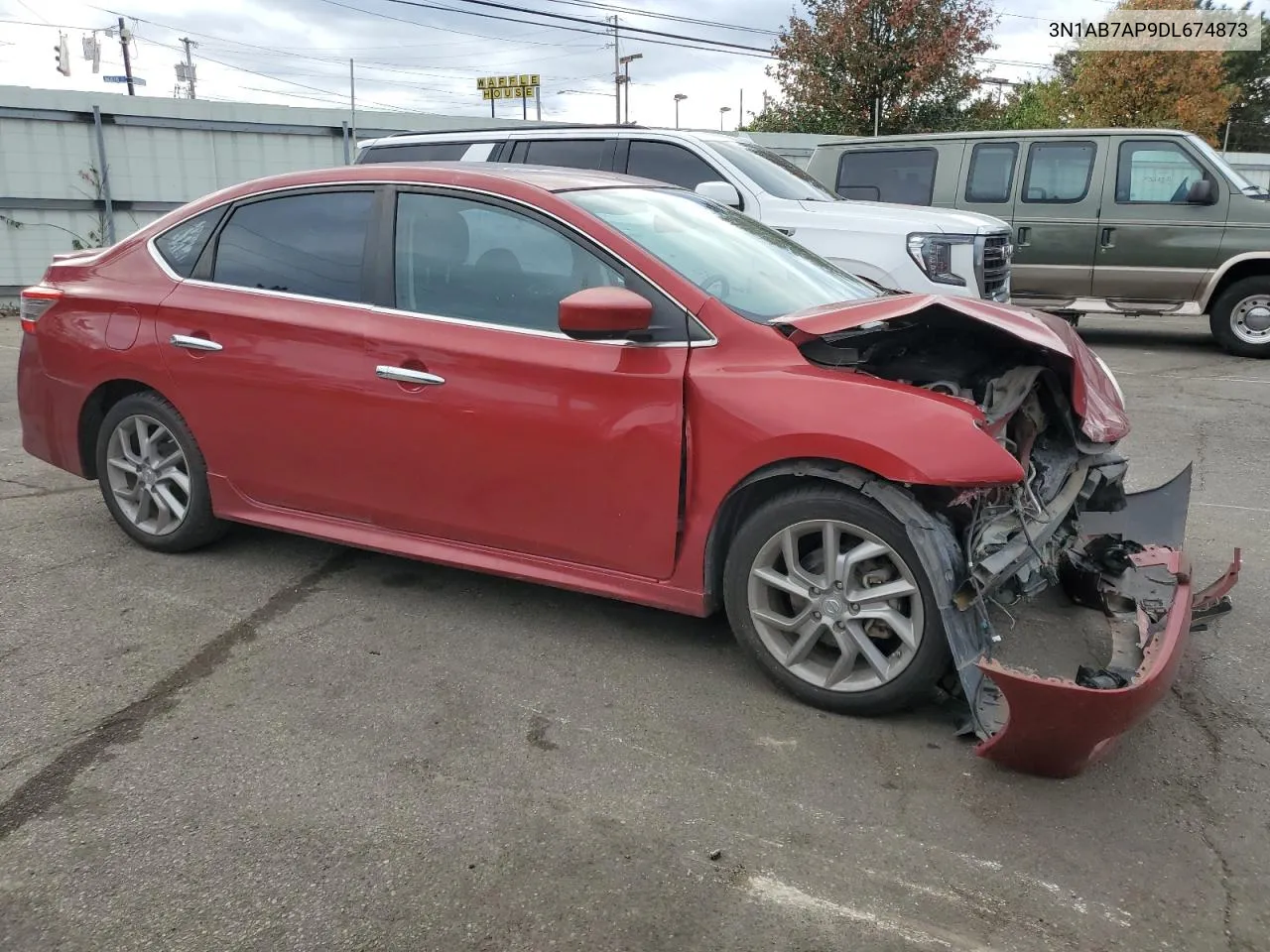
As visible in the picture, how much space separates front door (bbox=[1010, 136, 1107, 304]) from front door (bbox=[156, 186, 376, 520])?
8.38m

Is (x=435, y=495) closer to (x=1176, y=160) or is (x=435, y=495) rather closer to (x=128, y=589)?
(x=128, y=589)

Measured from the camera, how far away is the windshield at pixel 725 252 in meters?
3.62

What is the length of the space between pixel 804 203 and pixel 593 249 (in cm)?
463

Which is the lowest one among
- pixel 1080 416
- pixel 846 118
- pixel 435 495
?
pixel 435 495

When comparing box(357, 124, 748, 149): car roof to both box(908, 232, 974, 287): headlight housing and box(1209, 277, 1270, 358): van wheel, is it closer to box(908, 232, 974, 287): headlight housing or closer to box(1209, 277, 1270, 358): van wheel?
box(908, 232, 974, 287): headlight housing

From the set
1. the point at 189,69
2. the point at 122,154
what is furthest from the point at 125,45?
the point at 122,154

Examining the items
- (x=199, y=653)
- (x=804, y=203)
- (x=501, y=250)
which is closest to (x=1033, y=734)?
(x=501, y=250)

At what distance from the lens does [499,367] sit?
3588 millimetres

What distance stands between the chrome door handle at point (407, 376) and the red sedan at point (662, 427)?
15mm

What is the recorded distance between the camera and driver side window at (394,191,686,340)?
11.8ft

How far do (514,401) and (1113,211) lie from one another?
899 centimetres

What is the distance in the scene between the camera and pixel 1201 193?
33.1ft

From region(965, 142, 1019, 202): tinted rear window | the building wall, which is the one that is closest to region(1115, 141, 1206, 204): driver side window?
region(965, 142, 1019, 202): tinted rear window

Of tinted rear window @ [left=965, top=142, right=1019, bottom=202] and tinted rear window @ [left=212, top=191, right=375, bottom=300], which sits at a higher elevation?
tinted rear window @ [left=965, top=142, right=1019, bottom=202]
